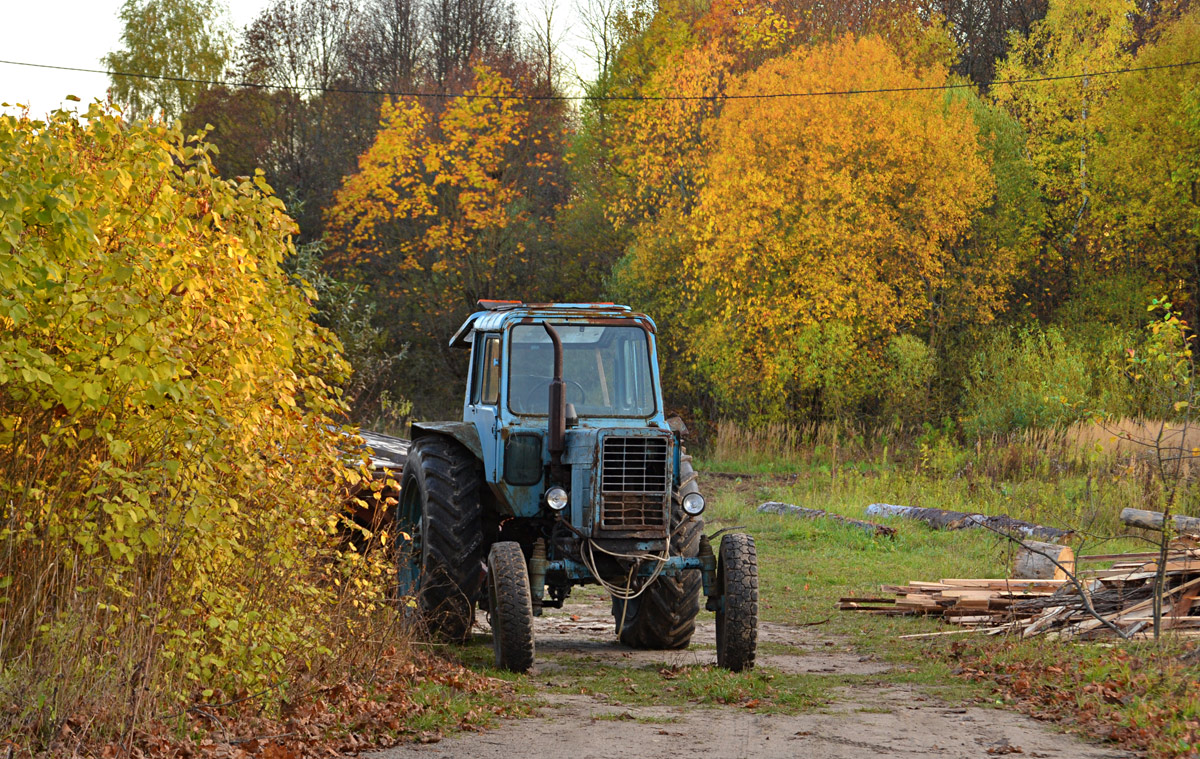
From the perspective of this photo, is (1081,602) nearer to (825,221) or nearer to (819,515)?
(819,515)

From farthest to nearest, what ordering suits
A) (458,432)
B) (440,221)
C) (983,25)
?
(983,25), (440,221), (458,432)

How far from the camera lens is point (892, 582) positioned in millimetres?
13609

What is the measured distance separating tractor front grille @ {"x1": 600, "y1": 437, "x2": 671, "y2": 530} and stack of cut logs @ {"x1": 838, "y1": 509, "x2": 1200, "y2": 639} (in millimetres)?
2660

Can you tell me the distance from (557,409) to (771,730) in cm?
294

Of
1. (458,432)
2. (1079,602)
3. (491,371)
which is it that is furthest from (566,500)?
(1079,602)

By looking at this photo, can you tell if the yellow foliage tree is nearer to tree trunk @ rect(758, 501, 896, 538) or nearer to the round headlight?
tree trunk @ rect(758, 501, 896, 538)

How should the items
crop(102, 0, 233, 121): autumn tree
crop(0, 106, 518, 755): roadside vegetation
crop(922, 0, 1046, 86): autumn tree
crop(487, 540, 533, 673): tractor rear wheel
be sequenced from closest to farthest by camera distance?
1. crop(0, 106, 518, 755): roadside vegetation
2. crop(487, 540, 533, 673): tractor rear wheel
3. crop(922, 0, 1046, 86): autumn tree
4. crop(102, 0, 233, 121): autumn tree

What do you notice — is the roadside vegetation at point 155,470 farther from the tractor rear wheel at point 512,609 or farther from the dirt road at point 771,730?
the tractor rear wheel at point 512,609

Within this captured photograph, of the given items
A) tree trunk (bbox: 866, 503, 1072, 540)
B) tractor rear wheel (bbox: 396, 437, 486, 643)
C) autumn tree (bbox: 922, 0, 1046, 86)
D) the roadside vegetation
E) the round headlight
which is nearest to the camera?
the roadside vegetation

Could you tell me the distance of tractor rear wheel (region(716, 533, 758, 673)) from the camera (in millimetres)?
8578

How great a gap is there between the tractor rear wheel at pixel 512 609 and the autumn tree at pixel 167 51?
44811 millimetres

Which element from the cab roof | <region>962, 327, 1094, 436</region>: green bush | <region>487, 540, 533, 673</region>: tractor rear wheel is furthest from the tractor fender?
<region>962, 327, 1094, 436</region>: green bush

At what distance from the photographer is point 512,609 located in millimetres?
8430

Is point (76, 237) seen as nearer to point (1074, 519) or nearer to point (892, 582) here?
point (892, 582)
